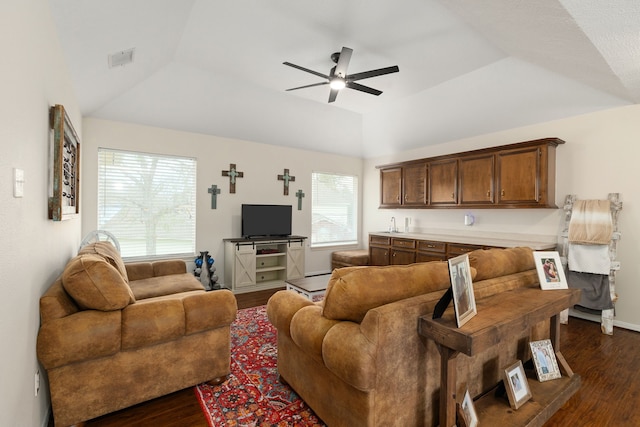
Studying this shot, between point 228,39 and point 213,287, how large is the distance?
3.43m

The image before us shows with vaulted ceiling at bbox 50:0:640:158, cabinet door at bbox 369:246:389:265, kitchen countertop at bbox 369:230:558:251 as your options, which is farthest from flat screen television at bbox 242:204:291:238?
kitchen countertop at bbox 369:230:558:251

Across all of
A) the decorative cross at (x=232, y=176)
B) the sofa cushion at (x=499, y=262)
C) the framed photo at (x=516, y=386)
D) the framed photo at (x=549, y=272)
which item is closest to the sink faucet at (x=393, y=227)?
the decorative cross at (x=232, y=176)

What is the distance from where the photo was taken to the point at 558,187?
404cm

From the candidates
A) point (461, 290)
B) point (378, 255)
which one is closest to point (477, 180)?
point (378, 255)

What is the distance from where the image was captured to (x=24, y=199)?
1.45 meters

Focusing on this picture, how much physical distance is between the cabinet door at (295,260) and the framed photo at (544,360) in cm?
379

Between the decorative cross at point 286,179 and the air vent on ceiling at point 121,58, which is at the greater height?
the air vent on ceiling at point 121,58

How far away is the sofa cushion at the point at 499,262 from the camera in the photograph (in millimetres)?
2091

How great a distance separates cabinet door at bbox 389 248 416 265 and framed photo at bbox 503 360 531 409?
314cm

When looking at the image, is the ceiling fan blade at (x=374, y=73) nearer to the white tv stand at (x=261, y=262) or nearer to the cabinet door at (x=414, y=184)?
the cabinet door at (x=414, y=184)

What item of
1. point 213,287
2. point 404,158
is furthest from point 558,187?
point 213,287

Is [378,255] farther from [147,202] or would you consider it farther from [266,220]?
[147,202]

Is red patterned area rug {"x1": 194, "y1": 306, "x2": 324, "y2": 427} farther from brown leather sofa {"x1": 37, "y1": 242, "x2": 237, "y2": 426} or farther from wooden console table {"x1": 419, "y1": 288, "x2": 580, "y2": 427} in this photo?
wooden console table {"x1": 419, "y1": 288, "x2": 580, "y2": 427}

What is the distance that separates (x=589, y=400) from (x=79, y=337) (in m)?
3.40
